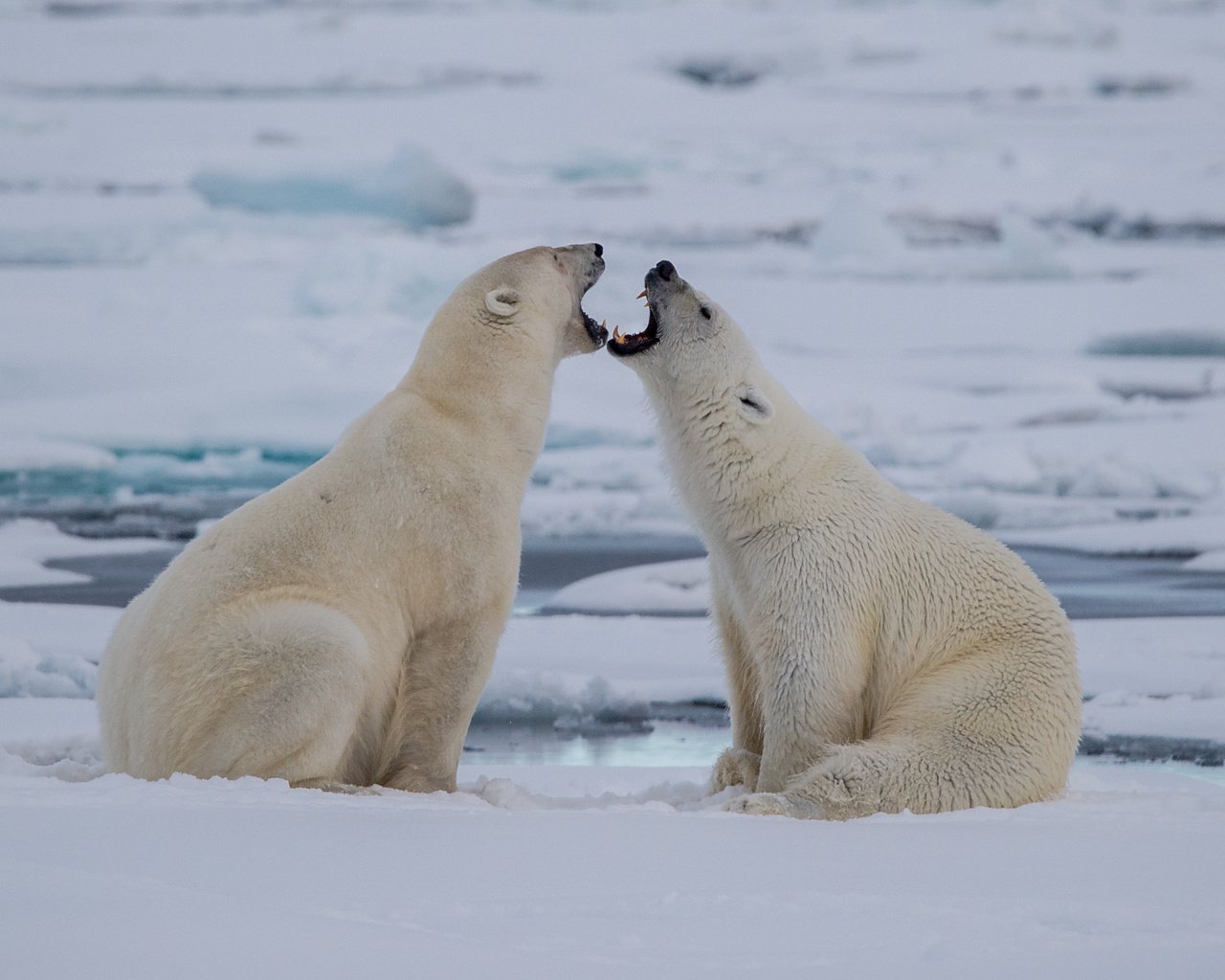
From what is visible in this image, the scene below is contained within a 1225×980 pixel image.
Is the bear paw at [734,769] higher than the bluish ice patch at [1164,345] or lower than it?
lower

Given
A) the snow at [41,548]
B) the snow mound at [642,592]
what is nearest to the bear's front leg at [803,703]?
the snow mound at [642,592]

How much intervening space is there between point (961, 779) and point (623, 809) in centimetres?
76

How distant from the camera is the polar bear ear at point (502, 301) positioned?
148 inches

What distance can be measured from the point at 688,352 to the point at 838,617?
2.64 ft

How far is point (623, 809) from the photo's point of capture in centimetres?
Result: 312

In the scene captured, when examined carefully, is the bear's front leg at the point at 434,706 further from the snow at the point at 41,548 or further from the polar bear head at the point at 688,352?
the snow at the point at 41,548

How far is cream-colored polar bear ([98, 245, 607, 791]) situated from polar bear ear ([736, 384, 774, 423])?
495 mm

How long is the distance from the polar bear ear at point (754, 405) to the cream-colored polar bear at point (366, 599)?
495 mm

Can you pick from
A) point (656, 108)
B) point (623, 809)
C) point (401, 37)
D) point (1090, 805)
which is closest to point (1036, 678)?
point (1090, 805)

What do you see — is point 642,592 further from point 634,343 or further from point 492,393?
point 492,393

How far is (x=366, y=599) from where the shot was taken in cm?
331

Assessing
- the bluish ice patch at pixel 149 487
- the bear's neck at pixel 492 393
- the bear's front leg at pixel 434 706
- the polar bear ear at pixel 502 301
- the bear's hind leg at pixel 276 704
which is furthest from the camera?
the bluish ice patch at pixel 149 487

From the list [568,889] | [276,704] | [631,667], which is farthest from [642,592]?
[568,889]

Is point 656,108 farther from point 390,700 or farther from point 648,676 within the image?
point 390,700
